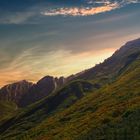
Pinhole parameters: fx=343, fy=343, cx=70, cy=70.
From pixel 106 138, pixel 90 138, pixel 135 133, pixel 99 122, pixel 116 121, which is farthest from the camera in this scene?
pixel 99 122

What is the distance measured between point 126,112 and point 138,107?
660 cm

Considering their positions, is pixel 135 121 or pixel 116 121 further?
pixel 116 121

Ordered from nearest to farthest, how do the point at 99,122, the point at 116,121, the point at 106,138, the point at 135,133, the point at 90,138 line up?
1. the point at 135,133
2. the point at 106,138
3. the point at 90,138
4. the point at 116,121
5. the point at 99,122

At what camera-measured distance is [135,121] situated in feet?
482

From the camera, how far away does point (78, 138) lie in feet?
566

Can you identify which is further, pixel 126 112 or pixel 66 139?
pixel 66 139

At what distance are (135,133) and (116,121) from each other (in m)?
39.8

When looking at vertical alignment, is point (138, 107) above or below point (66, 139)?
above

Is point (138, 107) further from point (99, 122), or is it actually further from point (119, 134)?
point (119, 134)

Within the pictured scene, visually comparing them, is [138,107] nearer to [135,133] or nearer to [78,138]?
[78,138]

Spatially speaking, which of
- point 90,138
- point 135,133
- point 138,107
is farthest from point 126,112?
point 135,133

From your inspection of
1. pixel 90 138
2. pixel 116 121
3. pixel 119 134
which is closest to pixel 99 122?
pixel 116 121

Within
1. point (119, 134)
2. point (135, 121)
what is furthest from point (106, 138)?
point (135, 121)

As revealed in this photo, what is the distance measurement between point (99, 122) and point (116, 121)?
58.6 feet
